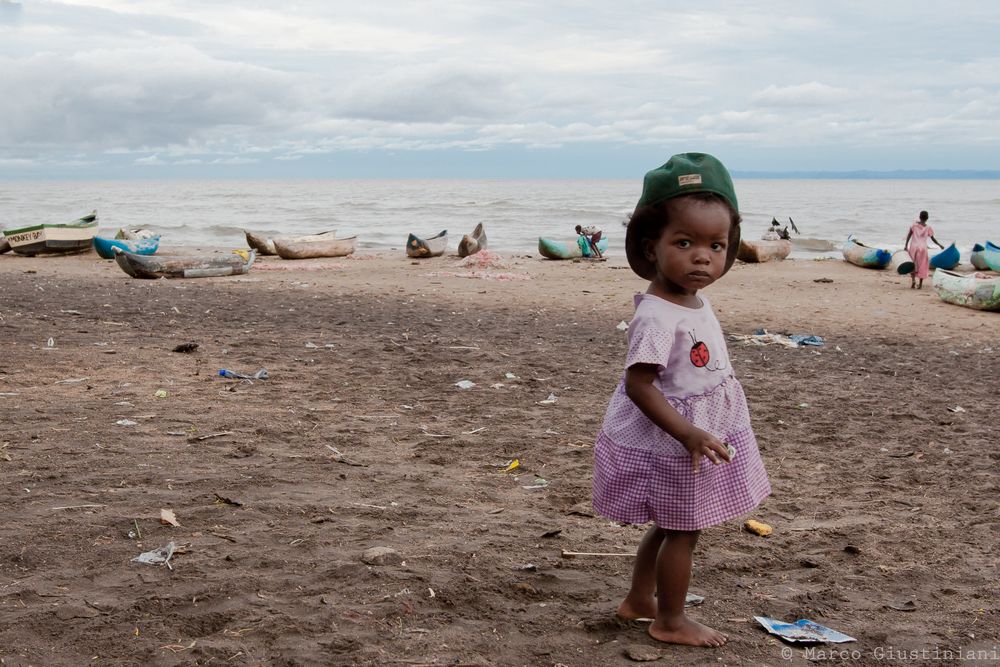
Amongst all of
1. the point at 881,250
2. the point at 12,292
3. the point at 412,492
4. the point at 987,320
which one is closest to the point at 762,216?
the point at 881,250

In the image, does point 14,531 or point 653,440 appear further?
point 14,531

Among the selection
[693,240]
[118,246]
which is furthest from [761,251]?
[693,240]

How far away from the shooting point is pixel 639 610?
302cm

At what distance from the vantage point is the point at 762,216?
1913 inches

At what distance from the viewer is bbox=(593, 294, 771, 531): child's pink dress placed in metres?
2.75

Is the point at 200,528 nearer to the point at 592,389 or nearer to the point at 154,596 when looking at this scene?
the point at 154,596

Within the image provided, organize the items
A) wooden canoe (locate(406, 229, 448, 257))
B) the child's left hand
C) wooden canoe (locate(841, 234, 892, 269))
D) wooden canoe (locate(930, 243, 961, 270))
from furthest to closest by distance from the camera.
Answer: wooden canoe (locate(406, 229, 448, 257)), wooden canoe (locate(841, 234, 892, 269)), wooden canoe (locate(930, 243, 961, 270)), the child's left hand

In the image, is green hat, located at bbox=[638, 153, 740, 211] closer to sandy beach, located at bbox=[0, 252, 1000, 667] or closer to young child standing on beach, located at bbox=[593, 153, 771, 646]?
young child standing on beach, located at bbox=[593, 153, 771, 646]

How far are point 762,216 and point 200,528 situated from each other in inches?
1898

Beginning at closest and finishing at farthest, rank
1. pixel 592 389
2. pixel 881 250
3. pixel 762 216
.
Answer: pixel 592 389
pixel 881 250
pixel 762 216

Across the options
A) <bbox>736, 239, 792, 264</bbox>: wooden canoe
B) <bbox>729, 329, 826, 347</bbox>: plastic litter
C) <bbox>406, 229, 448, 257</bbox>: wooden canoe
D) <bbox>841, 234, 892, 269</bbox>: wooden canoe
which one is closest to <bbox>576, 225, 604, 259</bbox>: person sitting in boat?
<bbox>736, 239, 792, 264</bbox>: wooden canoe

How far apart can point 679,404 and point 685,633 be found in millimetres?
759

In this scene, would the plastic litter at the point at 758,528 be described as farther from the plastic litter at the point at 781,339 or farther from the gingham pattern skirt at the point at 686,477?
the plastic litter at the point at 781,339

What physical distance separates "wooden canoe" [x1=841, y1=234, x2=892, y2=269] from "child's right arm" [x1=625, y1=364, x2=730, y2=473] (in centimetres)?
1925
